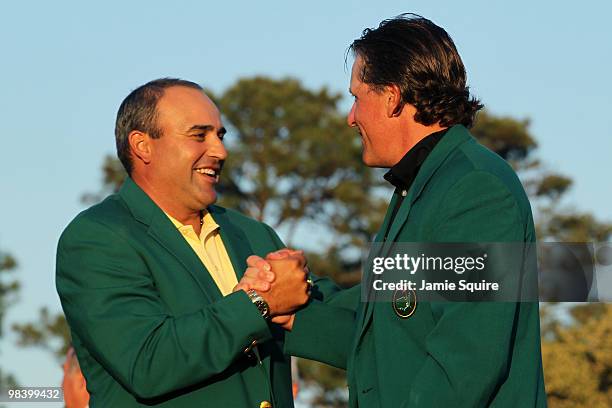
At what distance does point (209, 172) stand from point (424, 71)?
4.35 ft

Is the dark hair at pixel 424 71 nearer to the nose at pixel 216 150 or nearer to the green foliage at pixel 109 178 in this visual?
the nose at pixel 216 150

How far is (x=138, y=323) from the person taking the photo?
494 centimetres

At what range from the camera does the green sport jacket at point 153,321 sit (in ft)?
16.0

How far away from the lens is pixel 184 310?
5180 mm

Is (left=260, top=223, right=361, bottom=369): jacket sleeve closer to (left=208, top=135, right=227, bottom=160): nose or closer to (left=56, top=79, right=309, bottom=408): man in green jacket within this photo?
(left=56, top=79, right=309, bottom=408): man in green jacket

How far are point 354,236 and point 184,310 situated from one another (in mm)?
25450

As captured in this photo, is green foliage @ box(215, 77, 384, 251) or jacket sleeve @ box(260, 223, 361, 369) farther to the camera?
green foliage @ box(215, 77, 384, 251)

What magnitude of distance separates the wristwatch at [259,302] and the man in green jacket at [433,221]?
23.2 inches

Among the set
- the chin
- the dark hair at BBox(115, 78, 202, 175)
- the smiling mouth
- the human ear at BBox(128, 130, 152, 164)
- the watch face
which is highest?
the dark hair at BBox(115, 78, 202, 175)

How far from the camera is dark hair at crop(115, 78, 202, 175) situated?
5548mm

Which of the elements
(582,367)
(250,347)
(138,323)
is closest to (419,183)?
(250,347)

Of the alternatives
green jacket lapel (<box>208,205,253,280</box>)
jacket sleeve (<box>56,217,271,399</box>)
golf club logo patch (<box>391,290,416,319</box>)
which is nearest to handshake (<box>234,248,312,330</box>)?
jacket sleeve (<box>56,217,271,399</box>)

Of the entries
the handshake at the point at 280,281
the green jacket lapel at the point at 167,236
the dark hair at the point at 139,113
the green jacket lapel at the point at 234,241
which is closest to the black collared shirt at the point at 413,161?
the handshake at the point at 280,281

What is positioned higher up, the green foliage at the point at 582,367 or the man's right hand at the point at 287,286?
the green foliage at the point at 582,367
